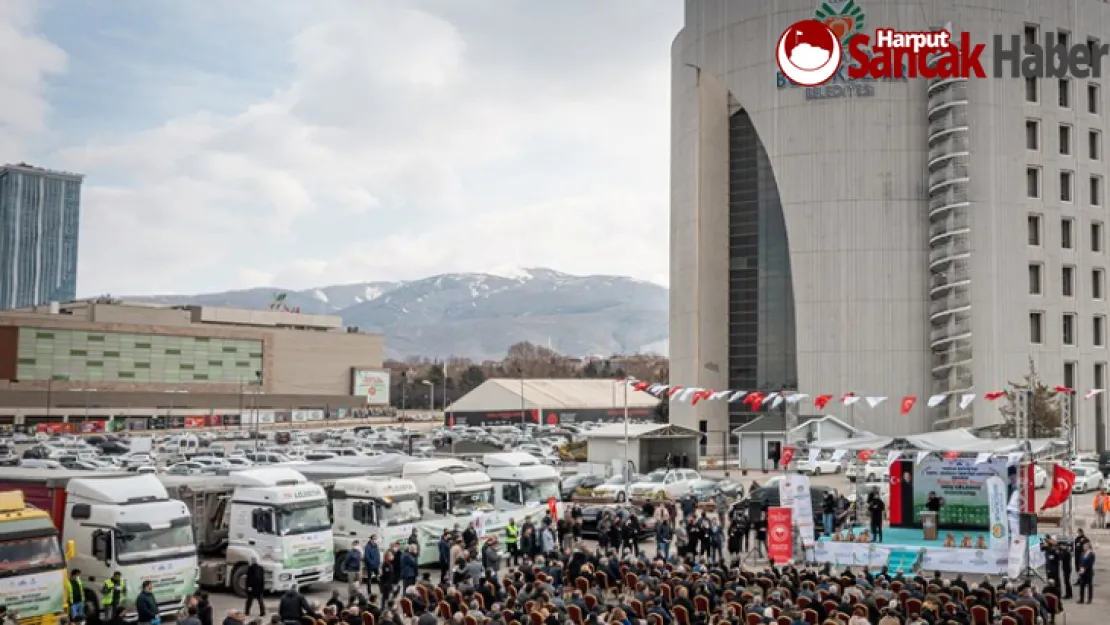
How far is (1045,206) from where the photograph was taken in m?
69.8

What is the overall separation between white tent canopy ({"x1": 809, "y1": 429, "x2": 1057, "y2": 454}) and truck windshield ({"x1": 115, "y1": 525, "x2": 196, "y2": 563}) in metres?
18.7

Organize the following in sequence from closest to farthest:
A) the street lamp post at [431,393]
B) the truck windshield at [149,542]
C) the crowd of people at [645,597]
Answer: the crowd of people at [645,597]
the truck windshield at [149,542]
the street lamp post at [431,393]

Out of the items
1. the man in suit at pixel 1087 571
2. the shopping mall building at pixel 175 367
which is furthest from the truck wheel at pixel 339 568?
the shopping mall building at pixel 175 367

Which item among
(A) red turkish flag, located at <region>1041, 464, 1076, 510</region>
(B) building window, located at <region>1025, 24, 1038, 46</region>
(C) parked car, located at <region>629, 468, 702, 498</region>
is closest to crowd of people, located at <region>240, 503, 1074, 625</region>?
(A) red turkish flag, located at <region>1041, 464, 1076, 510</region>

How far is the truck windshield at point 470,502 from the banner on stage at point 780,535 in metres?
8.81

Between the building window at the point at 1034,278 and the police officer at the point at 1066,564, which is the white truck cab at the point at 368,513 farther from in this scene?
the building window at the point at 1034,278

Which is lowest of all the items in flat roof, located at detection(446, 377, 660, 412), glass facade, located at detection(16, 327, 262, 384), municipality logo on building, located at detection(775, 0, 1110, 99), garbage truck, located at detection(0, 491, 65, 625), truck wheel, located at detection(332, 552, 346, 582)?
truck wheel, located at detection(332, 552, 346, 582)

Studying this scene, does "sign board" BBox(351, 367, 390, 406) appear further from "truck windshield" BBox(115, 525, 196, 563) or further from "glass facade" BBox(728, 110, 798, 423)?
"truck windshield" BBox(115, 525, 196, 563)

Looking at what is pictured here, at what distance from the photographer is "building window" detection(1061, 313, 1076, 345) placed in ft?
230

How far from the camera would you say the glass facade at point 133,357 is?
11831cm

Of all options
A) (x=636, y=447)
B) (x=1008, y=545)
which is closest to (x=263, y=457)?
(x=636, y=447)

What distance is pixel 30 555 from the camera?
2036 centimetres

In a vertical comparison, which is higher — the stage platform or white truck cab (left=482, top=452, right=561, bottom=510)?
white truck cab (left=482, top=452, right=561, bottom=510)

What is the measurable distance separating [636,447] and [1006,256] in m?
29.5
